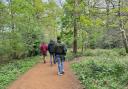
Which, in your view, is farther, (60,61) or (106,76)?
(60,61)

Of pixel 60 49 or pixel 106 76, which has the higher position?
pixel 60 49

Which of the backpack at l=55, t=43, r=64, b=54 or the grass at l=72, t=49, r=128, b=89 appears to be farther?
the backpack at l=55, t=43, r=64, b=54

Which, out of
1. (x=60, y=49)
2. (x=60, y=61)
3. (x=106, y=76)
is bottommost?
(x=106, y=76)

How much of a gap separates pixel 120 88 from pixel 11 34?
16040mm

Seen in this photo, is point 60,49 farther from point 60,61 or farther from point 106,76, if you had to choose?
point 106,76

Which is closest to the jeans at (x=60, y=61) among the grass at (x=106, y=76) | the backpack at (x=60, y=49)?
the backpack at (x=60, y=49)

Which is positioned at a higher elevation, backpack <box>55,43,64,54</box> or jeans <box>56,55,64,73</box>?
backpack <box>55,43,64,54</box>

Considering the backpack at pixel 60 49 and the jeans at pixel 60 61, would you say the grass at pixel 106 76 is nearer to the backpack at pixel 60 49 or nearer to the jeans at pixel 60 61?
the jeans at pixel 60 61

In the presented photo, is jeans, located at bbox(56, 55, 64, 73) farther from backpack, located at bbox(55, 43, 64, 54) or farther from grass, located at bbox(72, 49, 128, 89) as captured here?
grass, located at bbox(72, 49, 128, 89)

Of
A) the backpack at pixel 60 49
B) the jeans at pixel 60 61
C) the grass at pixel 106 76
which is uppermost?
the backpack at pixel 60 49

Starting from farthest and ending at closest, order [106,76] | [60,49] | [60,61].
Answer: [60,61], [60,49], [106,76]

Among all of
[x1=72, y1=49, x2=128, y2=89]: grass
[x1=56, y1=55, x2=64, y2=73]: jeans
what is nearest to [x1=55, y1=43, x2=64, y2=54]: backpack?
[x1=56, y1=55, x2=64, y2=73]: jeans

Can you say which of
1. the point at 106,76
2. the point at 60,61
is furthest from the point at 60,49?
the point at 106,76

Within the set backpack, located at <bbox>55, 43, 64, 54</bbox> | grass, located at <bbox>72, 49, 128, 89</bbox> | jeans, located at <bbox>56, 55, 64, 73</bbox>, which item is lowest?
grass, located at <bbox>72, 49, 128, 89</bbox>
